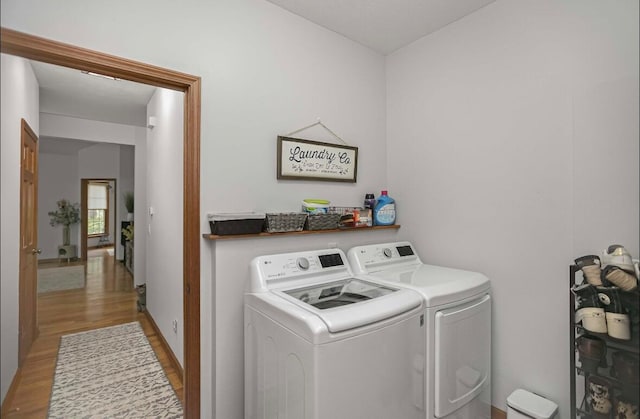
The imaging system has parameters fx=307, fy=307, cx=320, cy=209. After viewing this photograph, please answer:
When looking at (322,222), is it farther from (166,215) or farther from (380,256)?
(166,215)

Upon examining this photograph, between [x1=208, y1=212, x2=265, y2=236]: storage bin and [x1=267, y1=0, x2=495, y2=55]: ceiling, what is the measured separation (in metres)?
1.30

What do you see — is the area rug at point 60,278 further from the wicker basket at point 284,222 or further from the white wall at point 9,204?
the wicker basket at point 284,222

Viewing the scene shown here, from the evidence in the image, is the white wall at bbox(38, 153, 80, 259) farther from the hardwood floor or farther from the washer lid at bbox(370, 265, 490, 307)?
the washer lid at bbox(370, 265, 490, 307)

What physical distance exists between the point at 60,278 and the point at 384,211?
8.70 ft

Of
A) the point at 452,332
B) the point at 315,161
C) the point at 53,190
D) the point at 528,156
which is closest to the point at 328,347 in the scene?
the point at 452,332

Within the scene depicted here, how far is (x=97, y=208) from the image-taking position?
104 inches

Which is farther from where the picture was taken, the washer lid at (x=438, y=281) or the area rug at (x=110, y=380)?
the area rug at (x=110, y=380)

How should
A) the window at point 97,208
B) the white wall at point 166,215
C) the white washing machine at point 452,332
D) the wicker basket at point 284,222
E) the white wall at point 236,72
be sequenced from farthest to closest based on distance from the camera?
1. the window at point 97,208
2. the white wall at point 166,215
3. the wicker basket at point 284,222
4. the white washing machine at point 452,332
5. the white wall at point 236,72

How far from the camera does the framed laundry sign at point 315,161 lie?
191cm

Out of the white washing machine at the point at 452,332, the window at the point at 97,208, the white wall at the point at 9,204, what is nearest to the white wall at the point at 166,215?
the window at the point at 97,208

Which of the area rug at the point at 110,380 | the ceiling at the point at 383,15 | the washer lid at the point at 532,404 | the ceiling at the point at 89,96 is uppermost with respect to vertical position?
the ceiling at the point at 383,15

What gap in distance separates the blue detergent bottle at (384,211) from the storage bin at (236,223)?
93cm

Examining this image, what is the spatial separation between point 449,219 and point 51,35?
7.46 ft

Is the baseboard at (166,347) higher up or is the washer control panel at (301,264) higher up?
the washer control panel at (301,264)
